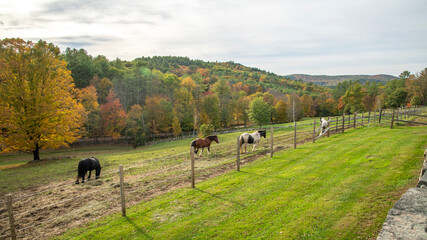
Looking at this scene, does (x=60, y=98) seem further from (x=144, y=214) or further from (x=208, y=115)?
(x=208, y=115)

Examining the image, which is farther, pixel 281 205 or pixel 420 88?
pixel 420 88

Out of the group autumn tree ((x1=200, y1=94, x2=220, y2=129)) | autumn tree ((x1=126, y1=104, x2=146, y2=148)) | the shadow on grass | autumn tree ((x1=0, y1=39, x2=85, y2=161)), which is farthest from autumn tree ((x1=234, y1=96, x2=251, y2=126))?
the shadow on grass

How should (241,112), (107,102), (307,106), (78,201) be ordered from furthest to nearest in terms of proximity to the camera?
(307,106)
(241,112)
(107,102)
(78,201)

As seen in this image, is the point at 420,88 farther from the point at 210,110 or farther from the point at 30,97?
the point at 30,97

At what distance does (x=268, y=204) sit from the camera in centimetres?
695

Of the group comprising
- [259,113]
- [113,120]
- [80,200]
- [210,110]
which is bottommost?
[80,200]

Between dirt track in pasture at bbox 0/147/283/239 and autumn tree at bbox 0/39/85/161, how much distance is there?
33.5 feet

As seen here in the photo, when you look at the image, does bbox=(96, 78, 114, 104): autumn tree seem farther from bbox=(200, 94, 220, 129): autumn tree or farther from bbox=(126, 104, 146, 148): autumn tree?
bbox=(200, 94, 220, 129): autumn tree

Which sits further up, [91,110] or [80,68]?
[80,68]

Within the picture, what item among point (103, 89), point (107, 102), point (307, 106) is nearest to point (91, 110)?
point (107, 102)

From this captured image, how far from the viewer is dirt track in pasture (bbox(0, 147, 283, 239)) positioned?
6.85 metres

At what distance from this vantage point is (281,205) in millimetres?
6785

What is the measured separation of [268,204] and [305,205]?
3.67ft

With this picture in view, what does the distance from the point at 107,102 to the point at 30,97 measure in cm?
3306
